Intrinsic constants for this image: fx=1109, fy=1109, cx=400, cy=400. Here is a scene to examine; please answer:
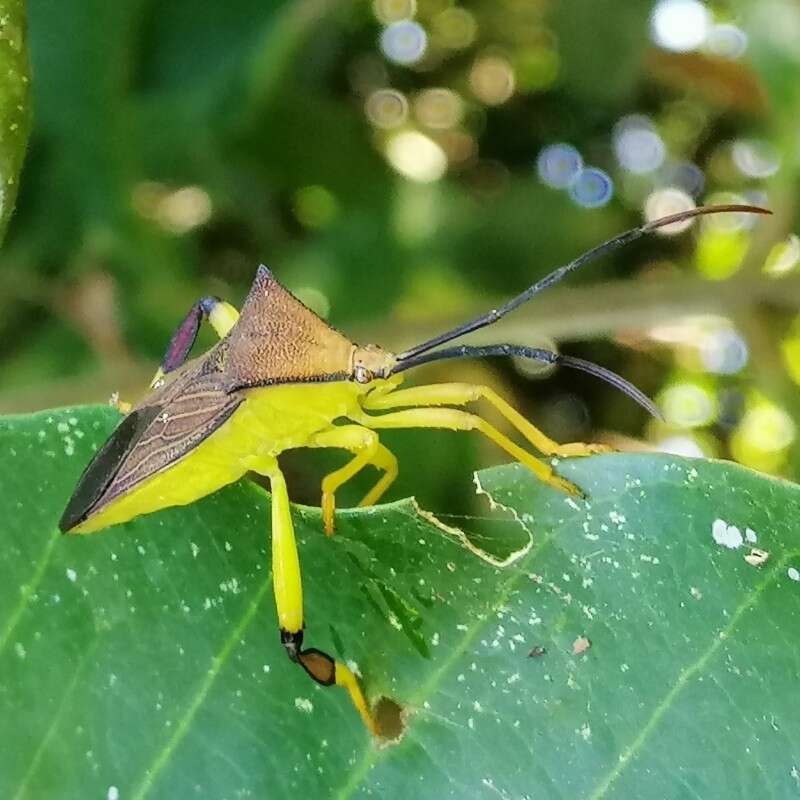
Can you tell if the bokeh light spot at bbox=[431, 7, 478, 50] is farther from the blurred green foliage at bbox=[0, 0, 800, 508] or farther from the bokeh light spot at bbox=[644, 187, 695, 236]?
the bokeh light spot at bbox=[644, 187, 695, 236]

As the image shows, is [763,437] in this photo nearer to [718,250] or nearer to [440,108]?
[718,250]

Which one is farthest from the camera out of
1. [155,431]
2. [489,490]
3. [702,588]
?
[155,431]

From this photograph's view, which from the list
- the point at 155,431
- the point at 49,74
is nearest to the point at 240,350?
the point at 155,431

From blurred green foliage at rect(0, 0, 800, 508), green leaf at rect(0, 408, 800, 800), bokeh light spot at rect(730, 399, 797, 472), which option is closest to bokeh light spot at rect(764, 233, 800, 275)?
blurred green foliage at rect(0, 0, 800, 508)

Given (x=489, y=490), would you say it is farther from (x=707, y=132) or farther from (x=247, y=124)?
(x=707, y=132)

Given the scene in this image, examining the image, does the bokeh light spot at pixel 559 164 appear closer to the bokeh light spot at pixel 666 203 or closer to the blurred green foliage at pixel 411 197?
the blurred green foliage at pixel 411 197

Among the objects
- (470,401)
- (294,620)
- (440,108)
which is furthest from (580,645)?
(440,108)
